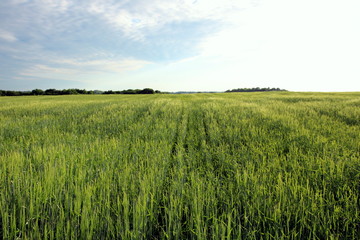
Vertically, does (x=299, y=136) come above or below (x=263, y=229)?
above

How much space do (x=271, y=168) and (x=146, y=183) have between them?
5.66 feet

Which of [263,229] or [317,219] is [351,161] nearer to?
[317,219]

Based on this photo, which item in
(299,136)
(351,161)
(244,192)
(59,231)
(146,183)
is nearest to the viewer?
(59,231)

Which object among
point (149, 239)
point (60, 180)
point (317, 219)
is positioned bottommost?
point (149, 239)

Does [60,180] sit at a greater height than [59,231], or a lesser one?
greater

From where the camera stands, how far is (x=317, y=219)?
1362 mm

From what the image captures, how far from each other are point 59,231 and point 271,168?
2.45m

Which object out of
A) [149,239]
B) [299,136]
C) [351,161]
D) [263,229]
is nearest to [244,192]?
[263,229]

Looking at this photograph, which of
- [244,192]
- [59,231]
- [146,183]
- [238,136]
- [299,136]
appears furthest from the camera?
[238,136]

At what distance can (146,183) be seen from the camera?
5.92 ft

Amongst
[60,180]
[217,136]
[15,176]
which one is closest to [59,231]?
[60,180]

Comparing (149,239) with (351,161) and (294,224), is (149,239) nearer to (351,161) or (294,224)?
(294,224)

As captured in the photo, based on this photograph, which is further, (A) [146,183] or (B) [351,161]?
(B) [351,161]

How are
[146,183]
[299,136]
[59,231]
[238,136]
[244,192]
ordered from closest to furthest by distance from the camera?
[59,231], [244,192], [146,183], [299,136], [238,136]
